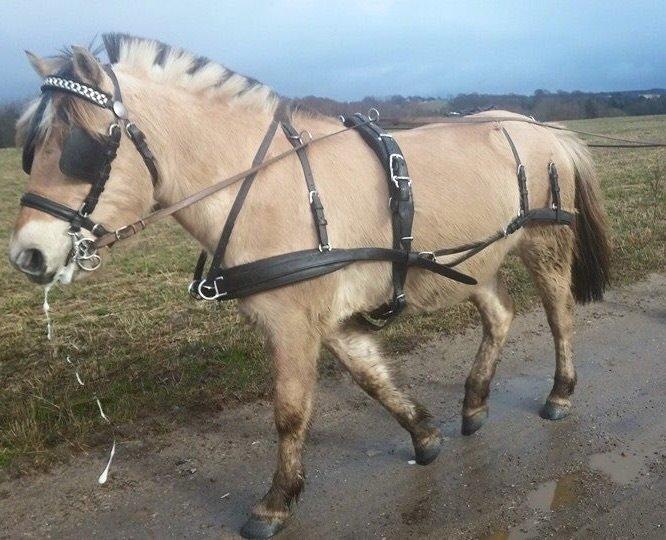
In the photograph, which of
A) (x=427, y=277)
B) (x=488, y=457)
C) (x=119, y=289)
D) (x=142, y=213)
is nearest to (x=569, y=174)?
(x=427, y=277)

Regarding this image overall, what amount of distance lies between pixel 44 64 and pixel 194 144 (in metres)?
0.64

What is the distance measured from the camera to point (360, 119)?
3186mm

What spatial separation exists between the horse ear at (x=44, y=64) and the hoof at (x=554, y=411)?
3.17 meters

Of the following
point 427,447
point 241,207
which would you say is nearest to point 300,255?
point 241,207

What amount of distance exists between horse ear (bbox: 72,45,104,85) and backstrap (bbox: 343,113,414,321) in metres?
1.23

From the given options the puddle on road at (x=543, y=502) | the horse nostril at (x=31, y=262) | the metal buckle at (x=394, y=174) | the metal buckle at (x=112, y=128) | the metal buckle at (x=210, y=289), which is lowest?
the puddle on road at (x=543, y=502)

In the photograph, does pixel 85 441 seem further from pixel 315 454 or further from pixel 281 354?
pixel 281 354

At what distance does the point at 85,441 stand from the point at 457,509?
2018mm

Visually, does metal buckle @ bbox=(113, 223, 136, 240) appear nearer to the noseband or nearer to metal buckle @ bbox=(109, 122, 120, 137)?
the noseband

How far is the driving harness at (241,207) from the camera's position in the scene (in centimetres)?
232

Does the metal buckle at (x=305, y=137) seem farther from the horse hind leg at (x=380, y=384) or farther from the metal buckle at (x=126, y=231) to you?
the horse hind leg at (x=380, y=384)

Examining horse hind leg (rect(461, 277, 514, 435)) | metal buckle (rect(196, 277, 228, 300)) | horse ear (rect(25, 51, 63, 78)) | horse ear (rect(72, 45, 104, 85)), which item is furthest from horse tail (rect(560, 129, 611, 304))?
horse ear (rect(25, 51, 63, 78))

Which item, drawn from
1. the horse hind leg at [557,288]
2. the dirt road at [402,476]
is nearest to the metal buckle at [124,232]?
the dirt road at [402,476]

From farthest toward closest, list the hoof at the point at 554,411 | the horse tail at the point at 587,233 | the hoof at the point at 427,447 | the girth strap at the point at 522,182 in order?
the horse tail at the point at 587,233 < the hoof at the point at 554,411 < the girth strap at the point at 522,182 < the hoof at the point at 427,447
